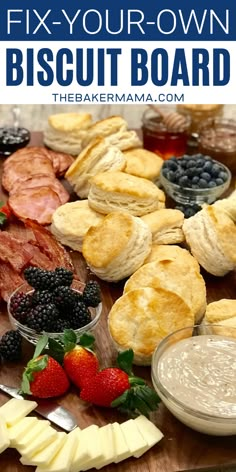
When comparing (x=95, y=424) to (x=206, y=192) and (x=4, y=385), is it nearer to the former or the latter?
(x=4, y=385)

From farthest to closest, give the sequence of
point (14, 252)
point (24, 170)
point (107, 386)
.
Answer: point (24, 170)
point (14, 252)
point (107, 386)

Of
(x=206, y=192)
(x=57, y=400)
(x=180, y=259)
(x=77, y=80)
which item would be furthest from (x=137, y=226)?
(x=77, y=80)

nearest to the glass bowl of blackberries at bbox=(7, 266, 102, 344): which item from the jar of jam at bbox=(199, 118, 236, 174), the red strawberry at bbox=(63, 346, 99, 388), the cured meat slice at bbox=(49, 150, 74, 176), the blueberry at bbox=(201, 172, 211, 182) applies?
the red strawberry at bbox=(63, 346, 99, 388)


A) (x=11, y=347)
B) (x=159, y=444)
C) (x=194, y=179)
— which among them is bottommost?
(x=159, y=444)

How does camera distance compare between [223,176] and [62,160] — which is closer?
[223,176]

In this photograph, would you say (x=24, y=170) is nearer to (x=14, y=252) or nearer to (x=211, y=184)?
(x=14, y=252)

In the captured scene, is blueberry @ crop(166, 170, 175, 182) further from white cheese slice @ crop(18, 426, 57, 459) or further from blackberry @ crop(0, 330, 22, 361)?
white cheese slice @ crop(18, 426, 57, 459)

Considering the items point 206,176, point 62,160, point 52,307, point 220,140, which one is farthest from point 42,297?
point 220,140
